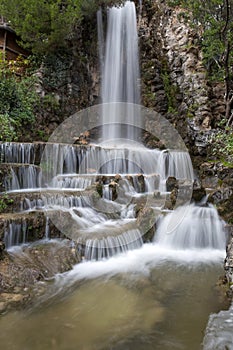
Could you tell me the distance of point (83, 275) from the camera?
16.0ft

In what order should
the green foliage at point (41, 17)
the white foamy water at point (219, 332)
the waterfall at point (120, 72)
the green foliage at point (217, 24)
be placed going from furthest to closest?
the waterfall at point (120, 72) → the green foliage at point (41, 17) → the green foliage at point (217, 24) → the white foamy water at point (219, 332)

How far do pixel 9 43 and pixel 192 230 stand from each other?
1400cm

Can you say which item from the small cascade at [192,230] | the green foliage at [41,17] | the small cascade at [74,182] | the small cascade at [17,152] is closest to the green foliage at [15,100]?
the small cascade at [17,152]

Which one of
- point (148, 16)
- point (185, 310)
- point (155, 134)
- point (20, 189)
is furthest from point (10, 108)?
point (148, 16)

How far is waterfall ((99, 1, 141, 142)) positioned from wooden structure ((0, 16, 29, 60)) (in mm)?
5060

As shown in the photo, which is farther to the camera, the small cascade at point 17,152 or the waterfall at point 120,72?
the waterfall at point 120,72

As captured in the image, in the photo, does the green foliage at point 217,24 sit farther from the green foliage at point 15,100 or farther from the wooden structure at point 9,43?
the wooden structure at point 9,43

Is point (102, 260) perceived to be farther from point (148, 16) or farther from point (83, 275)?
point (148, 16)

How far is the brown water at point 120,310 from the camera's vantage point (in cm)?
296

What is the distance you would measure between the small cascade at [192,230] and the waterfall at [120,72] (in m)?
8.61

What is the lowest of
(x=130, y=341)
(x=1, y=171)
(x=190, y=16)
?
(x=130, y=341)

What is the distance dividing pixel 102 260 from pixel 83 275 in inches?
28.3

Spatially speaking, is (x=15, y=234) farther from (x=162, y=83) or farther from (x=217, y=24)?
(x=162, y=83)

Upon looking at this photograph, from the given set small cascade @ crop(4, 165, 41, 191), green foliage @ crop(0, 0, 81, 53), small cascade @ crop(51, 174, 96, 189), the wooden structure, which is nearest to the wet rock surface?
small cascade @ crop(4, 165, 41, 191)
